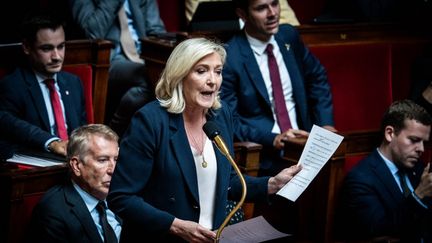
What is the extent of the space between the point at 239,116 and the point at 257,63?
14 centimetres

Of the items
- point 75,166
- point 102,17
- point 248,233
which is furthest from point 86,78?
point 248,233

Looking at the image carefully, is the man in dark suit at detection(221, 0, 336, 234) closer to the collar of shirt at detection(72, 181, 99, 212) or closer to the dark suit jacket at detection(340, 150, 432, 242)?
the dark suit jacket at detection(340, 150, 432, 242)

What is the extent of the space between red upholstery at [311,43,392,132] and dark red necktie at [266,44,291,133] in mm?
231

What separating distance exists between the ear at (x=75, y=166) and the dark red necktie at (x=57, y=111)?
33 centimetres

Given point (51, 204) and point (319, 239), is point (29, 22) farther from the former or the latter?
point (319, 239)

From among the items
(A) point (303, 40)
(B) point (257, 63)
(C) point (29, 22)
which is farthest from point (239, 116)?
(C) point (29, 22)

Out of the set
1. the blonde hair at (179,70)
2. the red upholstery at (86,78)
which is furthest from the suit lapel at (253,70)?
the blonde hair at (179,70)

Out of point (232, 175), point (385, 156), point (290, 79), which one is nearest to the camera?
point (232, 175)

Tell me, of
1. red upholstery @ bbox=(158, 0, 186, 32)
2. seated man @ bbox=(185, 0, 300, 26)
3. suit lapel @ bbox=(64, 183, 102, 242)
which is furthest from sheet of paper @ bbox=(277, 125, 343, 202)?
red upholstery @ bbox=(158, 0, 186, 32)

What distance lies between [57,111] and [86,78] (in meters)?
0.19

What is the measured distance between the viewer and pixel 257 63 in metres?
2.10

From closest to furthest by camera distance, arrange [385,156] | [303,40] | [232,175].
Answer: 1. [232,175]
2. [385,156]
3. [303,40]

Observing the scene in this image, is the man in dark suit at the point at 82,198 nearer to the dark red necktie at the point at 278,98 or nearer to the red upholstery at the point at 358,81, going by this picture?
the dark red necktie at the point at 278,98

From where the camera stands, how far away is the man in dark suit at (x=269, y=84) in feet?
6.65
